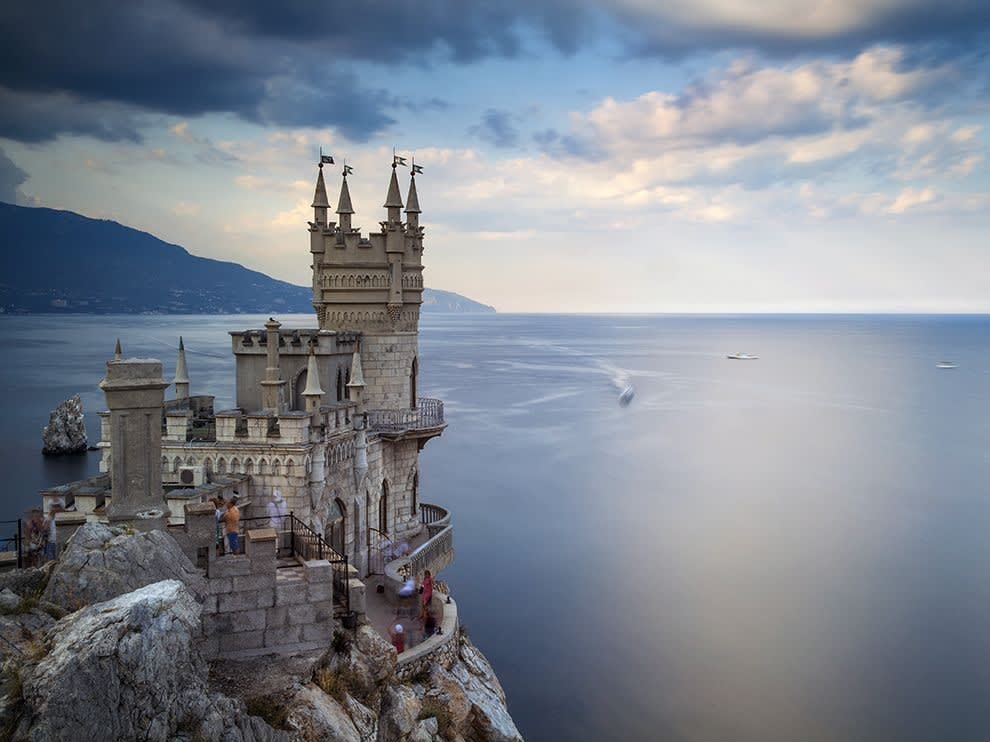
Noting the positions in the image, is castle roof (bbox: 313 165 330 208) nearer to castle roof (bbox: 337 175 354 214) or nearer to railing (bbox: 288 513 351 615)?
castle roof (bbox: 337 175 354 214)

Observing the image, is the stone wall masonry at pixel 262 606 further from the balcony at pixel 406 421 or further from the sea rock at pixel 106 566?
the balcony at pixel 406 421

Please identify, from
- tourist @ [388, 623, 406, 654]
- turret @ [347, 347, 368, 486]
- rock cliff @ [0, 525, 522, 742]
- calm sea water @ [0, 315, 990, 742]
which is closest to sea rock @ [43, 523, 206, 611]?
rock cliff @ [0, 525, 522, 742]

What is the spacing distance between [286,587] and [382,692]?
→ 3439 mm

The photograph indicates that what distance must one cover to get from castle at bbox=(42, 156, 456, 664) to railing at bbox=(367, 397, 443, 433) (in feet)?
0.16

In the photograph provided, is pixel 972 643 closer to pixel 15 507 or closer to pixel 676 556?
pixel 676 556

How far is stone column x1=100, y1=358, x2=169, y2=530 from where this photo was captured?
1307 centimetres

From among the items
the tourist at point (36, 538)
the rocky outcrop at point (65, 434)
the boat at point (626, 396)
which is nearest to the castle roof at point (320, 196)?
the tourist at point (36, 538)

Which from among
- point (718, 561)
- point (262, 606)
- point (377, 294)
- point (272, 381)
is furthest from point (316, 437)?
Answer: point (718, 561)

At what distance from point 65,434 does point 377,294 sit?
53.8 metres

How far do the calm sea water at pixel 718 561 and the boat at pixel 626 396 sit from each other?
681cm

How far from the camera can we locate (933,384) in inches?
5202

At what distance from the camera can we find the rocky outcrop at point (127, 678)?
8672mm

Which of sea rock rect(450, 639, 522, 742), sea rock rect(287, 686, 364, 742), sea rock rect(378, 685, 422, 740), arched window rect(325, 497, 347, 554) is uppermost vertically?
sea rock rect(287, 686, 364, 742)

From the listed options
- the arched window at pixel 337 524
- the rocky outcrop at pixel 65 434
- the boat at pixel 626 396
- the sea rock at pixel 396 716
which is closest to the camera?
the sea rock at pixel 396 716
